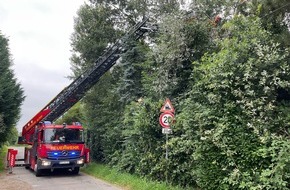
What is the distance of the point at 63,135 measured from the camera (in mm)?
16125

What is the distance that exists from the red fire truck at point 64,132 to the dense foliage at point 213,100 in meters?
1.10

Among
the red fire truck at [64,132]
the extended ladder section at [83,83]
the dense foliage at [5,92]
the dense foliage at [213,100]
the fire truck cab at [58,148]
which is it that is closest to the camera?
the dense foliage at [213,100]

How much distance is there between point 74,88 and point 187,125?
390 inches

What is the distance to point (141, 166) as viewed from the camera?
1248cm

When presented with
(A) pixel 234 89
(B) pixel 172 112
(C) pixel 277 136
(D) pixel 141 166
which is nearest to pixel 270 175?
(C) pixel 277 136

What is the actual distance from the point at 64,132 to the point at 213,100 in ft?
31.9

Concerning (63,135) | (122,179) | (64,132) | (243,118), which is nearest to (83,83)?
(64,132)

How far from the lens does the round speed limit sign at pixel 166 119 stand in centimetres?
1015

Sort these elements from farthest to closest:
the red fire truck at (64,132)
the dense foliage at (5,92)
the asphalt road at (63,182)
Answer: the dense foliage at (5,92)
the red fire truck at (64,132)
the asphalt road at (63,182)

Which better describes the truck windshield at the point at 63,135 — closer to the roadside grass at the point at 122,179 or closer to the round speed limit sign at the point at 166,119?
the roadside grass at the point at 122,179

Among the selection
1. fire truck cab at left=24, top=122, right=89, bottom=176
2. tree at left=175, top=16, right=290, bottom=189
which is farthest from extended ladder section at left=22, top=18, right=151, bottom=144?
tree at left=175, top=16, right=290, bottom=189

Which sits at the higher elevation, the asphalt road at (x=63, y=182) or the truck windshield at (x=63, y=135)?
the truck windshield at (x=63, y=135)

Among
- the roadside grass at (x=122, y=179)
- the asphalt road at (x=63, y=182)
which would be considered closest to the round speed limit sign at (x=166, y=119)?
the roadside grass at (x=122, y=179)

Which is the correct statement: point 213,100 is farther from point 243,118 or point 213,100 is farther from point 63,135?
point 63,135
